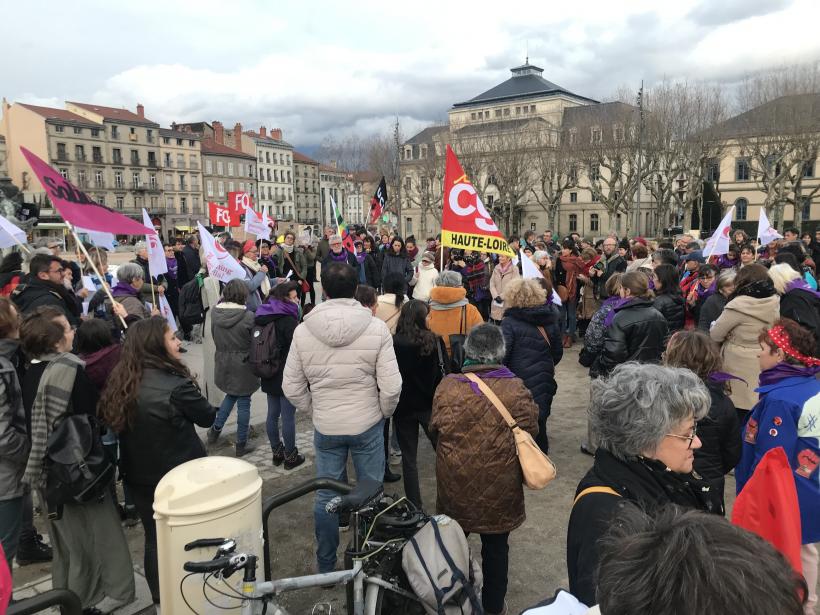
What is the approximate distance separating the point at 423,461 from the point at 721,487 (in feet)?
10.1

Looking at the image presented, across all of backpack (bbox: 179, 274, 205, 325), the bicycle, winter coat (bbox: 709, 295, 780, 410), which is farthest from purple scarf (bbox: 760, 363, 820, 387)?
backpack (bbox: 179, 274, 205, 325)

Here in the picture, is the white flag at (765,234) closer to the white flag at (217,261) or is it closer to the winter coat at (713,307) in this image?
the winter coat at (713,307)

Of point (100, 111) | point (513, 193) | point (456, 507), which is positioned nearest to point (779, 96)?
point (513, 193)

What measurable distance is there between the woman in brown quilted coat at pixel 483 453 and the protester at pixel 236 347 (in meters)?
3.10

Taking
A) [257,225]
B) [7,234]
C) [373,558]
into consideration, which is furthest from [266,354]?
[257,225]

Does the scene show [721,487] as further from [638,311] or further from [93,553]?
[93,553]

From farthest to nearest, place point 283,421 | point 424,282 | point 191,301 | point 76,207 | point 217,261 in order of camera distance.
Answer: point 424,282 → point 191,301 → point 217,261 → point 283,421 → point 76,207

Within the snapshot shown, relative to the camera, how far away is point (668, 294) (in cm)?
643

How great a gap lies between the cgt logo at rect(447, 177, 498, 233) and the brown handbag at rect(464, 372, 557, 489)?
448 centimetres

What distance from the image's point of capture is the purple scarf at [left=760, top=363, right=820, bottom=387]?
3275 mm

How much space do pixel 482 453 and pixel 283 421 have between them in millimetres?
2842

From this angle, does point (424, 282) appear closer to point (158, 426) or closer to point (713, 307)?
point (713, 307)

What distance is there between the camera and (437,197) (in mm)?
59531

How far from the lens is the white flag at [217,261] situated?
24.1ft
